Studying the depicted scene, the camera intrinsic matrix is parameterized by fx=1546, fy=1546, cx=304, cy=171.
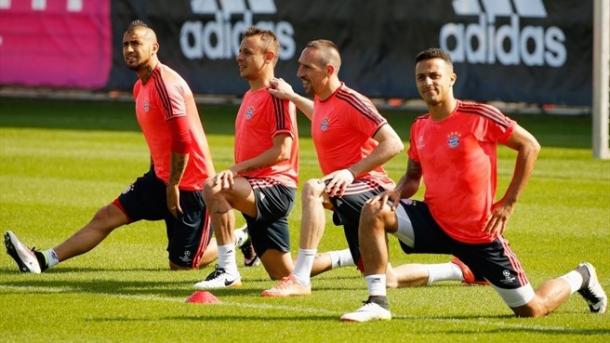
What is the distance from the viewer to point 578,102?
27.6 metres

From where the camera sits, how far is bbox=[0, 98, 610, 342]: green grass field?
32.5ft

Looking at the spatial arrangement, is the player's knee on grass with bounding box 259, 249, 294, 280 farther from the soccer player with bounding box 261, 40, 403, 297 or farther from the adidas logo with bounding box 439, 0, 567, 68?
the adidas logo with bounding box 439, 0, 567, 68

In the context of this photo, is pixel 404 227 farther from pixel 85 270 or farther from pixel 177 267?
pixel 85 270

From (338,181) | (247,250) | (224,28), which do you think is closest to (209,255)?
(247,250)

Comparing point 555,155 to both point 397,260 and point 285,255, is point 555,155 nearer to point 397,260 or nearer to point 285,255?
point 397,260

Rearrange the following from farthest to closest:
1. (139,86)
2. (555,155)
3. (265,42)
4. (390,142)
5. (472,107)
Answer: (555,155)
(139,86)
(265,42)
(390,142)
(472,107)

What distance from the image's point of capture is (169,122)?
12.8 meters

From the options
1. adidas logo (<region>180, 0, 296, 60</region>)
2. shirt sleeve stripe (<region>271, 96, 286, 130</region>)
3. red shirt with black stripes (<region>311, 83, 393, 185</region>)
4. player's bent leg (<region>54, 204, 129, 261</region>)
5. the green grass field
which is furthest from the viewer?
adidas logo (<region>180, 0, 296, 60</region>)

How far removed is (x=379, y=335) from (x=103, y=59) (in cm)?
2327

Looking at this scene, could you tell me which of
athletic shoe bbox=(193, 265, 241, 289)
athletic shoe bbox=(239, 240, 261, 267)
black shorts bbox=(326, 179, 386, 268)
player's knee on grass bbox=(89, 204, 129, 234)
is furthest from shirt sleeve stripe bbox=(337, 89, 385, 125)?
player's knee on grass bbox=(89, 204, 129, 234)

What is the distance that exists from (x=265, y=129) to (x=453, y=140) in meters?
2.27

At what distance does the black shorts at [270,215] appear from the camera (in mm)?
12031

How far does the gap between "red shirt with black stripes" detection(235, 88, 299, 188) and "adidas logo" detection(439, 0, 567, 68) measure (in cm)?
1587

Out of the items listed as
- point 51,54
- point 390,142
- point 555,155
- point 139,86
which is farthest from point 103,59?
point 390,142
